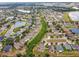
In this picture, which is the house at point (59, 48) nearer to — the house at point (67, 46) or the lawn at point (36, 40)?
the house at point (67, 46)

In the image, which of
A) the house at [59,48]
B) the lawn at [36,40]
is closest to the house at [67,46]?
the house at [59,48]

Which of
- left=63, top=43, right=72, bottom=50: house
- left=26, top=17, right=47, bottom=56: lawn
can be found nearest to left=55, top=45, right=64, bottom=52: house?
left=63, top=43, right=72, bottom=50: house

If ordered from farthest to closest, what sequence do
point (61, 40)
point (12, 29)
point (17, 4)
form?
point (17, 4) < point (12, 29) < point (61, 40)

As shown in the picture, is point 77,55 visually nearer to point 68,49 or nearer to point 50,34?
point 68,49

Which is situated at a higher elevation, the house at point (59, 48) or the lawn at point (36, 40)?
the lawn at point (36, 40)

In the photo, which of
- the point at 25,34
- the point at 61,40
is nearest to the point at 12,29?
the point at 25,34

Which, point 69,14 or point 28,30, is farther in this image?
point 69,14

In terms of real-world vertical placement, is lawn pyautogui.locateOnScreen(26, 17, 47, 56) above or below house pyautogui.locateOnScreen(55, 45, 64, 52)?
above

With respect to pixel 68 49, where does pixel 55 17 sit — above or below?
above

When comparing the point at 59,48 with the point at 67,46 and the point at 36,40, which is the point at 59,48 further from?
the point at 36,40

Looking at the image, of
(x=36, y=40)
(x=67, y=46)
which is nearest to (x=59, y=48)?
(x=67, y=46)

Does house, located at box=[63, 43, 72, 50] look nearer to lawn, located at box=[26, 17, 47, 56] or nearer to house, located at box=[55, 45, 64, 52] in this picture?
house, located at box=[55, 45, 64, 52]
